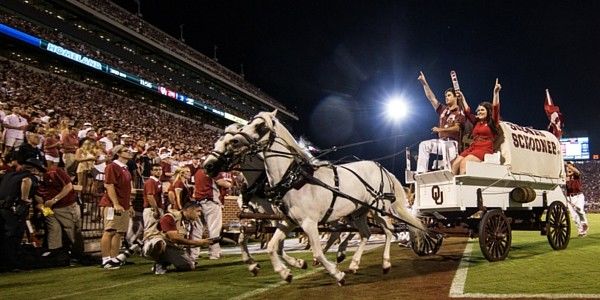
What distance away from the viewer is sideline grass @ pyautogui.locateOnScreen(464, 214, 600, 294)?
246 inches

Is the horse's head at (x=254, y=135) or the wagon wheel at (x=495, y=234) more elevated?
the horse's head at (x=254, y=135)

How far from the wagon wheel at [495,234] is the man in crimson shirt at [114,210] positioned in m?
6.68

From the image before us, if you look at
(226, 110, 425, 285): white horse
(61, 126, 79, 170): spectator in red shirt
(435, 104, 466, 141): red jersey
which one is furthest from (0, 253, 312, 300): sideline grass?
(61, 126, 79, 170): spectator in red shirt

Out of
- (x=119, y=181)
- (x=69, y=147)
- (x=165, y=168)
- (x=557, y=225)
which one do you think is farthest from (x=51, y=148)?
(x=557, y=225)

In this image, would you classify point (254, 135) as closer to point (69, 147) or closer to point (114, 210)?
point (114, 210)

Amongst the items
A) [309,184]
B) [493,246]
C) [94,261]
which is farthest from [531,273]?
[94,261]

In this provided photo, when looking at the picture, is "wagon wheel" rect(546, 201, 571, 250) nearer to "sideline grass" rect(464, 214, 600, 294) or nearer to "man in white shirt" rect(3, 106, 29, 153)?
"sideline grass" rect(464, 214, 600, 294)

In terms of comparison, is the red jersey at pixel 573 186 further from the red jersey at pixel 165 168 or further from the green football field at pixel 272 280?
the red jersey at pixel 165 168

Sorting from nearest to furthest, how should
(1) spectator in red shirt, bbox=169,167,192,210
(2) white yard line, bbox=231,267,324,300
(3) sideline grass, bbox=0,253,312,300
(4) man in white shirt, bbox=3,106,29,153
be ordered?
(2) white yard line, bbox=231,267,324,300 < (3) sideline grass, bbox=0,253,312,300 < (1) spectator in red shirt, bbox=169,167,192,210 < (4) man in white shirt, bbox=3,106,29,153

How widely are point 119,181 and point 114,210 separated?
0.60 metres

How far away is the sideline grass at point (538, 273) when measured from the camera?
20.5ft

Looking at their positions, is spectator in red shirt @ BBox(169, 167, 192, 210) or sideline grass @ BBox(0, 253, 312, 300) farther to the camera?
spectator in red shirt @ BBox(169, 167, 192, 210)

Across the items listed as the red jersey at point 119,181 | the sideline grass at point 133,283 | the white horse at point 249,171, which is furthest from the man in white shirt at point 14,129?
the white horse at point 249,171

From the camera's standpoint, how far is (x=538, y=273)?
7.47 meters
